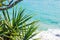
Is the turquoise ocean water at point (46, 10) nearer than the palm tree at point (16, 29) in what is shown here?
No

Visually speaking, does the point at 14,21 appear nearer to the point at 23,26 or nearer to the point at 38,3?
the point at 23,26

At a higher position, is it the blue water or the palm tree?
the palm tree

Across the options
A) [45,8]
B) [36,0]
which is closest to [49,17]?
[45,8]

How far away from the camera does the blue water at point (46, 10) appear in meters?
19.7

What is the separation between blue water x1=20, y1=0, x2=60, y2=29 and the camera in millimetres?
19734

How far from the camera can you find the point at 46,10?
82.0 feet

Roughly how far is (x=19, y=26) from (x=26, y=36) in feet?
1.21

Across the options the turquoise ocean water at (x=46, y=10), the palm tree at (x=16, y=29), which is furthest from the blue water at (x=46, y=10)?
the palm tree at (x=16, y=29)

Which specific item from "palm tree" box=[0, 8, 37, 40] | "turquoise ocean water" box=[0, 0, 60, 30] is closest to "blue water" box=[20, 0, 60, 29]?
"turquoise ocean water" box=[0, 0, 60, 30]

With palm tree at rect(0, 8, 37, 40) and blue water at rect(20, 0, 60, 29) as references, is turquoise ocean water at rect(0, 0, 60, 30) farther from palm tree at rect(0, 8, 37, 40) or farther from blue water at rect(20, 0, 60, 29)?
palm tree at rect(0, 8, 37, 40)

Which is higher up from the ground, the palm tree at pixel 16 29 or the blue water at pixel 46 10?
the palm tree at pixel 16 29

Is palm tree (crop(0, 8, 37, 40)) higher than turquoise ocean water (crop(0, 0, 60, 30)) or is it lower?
higher

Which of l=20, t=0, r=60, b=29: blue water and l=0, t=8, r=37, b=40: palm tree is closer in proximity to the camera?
l=0, t=8, r=37, b=40: palm tree

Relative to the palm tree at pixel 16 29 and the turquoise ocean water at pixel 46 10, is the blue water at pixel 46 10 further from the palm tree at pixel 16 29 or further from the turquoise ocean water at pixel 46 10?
the palm tree at pixel 16 29
